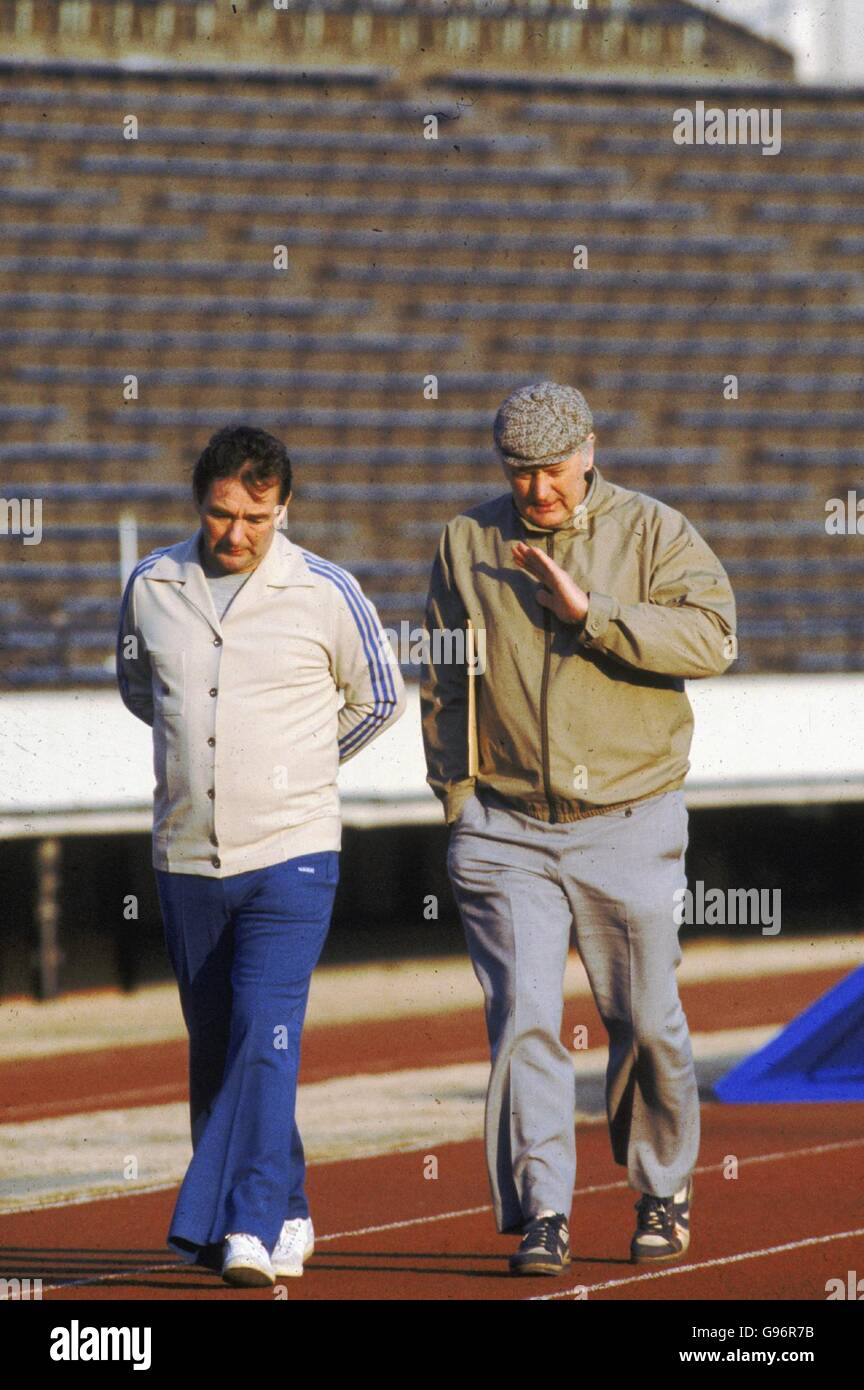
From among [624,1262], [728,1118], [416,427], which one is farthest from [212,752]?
[416,427]

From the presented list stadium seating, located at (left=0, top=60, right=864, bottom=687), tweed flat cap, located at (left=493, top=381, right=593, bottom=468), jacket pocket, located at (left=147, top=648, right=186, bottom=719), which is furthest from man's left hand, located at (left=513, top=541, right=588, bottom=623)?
stadium seating, located at (left=0, top=60, right=864, bottom=687)

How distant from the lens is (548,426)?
397 centimetres

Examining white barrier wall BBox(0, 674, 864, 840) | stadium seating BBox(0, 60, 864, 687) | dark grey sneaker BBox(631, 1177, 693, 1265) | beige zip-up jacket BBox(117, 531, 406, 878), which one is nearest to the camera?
beige zip-up jacket BBox(117, 531, 406, 878)

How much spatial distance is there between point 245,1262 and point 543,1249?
0.56m

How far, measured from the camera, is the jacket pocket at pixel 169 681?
3.99 metres

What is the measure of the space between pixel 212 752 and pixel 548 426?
853mm

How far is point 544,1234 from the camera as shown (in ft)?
13.2

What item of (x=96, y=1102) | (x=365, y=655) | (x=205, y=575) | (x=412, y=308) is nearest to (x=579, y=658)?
(x=365, y=655)

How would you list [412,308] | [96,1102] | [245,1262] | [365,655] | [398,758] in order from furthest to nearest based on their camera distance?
1. [412,308]
2. [398,758]
3. [96,1102]
4. [365,655]
5. [245,1262]

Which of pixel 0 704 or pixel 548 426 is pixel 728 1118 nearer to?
pixel 548 426

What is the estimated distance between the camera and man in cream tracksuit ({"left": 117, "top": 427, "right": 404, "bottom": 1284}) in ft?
12.9

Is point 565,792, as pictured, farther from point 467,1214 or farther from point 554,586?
point 467,1214

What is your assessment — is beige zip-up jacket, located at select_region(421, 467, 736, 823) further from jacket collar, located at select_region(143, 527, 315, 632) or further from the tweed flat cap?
jacket collar, located at select_region(143, 527, 315, 632)

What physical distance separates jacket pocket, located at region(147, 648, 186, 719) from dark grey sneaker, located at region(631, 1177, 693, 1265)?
4.32 feet
